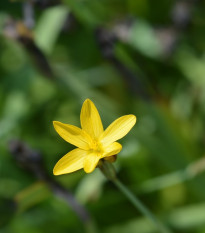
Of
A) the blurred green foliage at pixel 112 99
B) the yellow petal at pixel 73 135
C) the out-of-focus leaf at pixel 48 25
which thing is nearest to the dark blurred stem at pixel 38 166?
the blurred green foliage at pixel 112 99

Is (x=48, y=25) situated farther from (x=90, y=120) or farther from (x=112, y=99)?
(x=90, y=120)

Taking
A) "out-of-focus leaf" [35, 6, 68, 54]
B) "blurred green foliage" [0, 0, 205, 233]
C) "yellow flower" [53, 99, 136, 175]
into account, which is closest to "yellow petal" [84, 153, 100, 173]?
"yellow flower" [53, 99, 136, 175]

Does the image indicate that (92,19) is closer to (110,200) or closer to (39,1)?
(39,1)

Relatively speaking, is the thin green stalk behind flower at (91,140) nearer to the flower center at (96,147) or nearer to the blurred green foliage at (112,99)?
the flower center at (96,147)

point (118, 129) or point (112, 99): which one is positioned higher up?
point (112, 99)

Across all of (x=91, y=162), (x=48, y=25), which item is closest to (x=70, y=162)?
(x=91, y=162)

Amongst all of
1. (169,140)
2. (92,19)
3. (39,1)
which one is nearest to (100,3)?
(92,19)

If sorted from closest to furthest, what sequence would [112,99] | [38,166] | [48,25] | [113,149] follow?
[113,149], [38,166], [48,25], [112,99]
